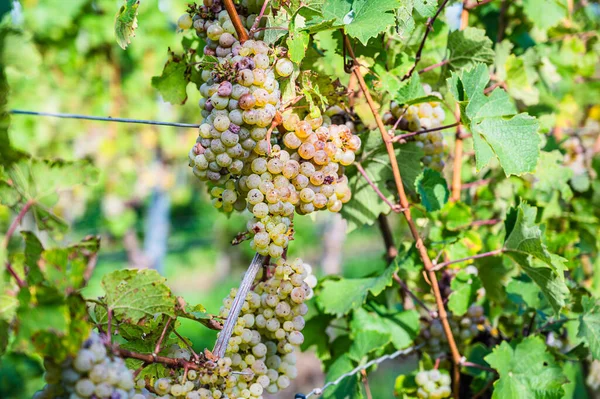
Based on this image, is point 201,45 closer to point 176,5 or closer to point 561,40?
point 561,40

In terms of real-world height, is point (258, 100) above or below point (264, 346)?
above

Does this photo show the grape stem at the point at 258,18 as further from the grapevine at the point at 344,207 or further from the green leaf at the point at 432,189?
the green leaf at the point at 432,189

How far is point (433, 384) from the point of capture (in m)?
1.31

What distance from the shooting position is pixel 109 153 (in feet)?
18.5

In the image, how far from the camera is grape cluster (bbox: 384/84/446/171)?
1.26m

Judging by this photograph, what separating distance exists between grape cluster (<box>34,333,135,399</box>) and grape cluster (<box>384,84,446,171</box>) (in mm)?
816

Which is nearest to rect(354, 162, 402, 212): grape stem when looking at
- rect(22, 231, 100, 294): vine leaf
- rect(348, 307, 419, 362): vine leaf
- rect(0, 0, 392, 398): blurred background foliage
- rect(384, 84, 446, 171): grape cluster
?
rect(384, 84, 446, 171): grape cluster

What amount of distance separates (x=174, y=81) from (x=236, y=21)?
0.29 meters

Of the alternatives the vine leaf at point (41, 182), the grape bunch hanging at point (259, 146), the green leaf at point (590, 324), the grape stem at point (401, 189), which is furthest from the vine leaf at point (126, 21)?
the green leaf at point (590, 324)

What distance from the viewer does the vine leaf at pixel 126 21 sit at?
36.7 inches

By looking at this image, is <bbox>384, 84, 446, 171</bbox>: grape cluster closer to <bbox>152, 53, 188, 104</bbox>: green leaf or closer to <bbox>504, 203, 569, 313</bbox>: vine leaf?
<bbox>504, 203, 569, 313</bbox>: vine leaf

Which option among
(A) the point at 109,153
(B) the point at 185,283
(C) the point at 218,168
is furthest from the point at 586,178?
(B) the point at 185,283

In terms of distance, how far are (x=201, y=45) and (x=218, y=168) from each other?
0.48 m

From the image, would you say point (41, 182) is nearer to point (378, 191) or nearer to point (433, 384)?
point (378, 191)
